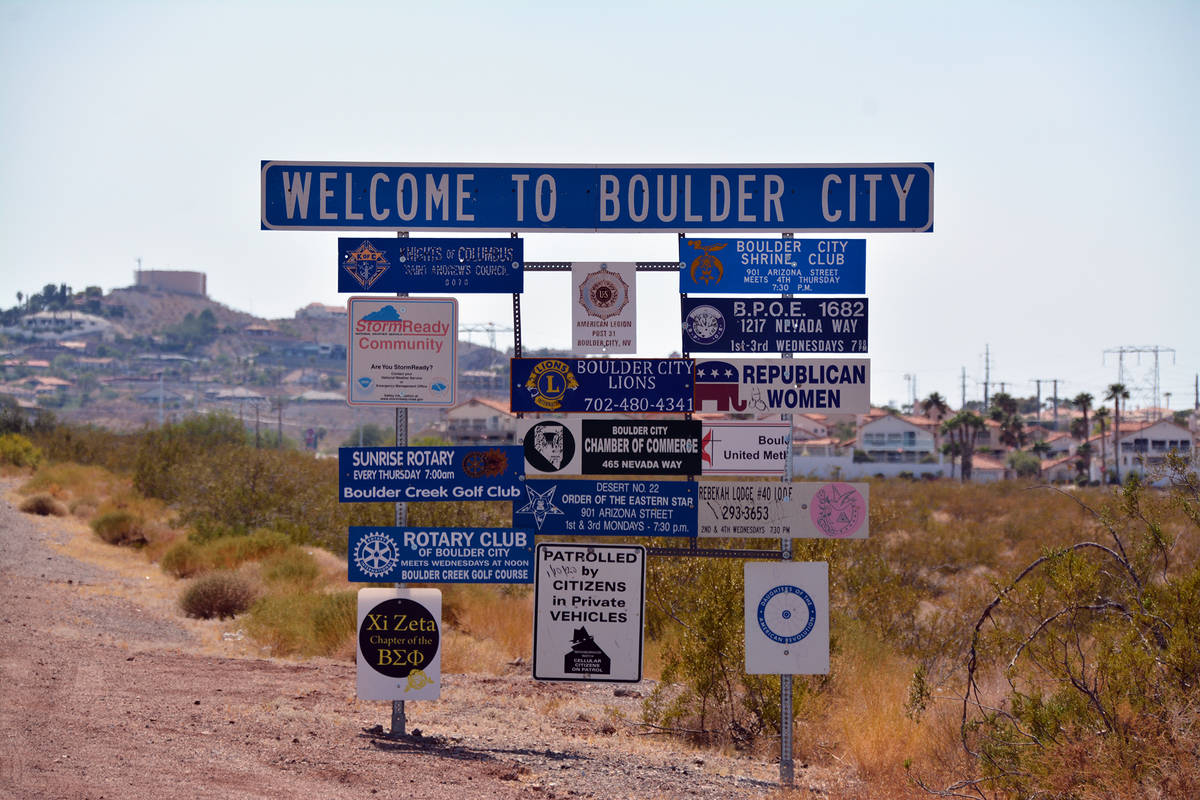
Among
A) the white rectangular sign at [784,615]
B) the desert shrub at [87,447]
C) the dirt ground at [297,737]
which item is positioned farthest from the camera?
the desert shrub at [87,447]

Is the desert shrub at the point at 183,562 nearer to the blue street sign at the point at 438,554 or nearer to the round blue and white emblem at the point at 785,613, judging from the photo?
the blue street sign at the point at 438,554

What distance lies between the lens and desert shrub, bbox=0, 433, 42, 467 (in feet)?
141

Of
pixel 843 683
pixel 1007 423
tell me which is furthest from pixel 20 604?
pixel 1007 423

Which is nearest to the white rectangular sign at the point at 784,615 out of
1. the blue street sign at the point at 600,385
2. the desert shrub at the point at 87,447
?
the blue street sign at the point at 600,385

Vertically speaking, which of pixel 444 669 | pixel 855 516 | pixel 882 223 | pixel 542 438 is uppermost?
pixel 882 223

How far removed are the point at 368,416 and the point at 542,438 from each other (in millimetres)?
144343

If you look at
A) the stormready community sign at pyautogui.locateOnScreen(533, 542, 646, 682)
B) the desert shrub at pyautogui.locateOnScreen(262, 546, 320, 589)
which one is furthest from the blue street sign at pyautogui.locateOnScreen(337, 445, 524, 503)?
the desert shrub at pyautogui.locateOnScreen(262, 546, 320, 589)

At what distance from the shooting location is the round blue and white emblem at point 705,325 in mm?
7844

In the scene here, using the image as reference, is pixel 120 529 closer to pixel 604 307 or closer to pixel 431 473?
pixel 431 473

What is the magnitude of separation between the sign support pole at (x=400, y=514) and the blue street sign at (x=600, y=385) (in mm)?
834

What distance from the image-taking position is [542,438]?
7.90 m

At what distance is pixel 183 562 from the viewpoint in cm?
2061

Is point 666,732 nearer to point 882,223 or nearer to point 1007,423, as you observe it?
point 882,223

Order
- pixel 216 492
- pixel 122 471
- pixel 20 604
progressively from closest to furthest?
pixel 20 604 < pixel 216 492 < pixel 122 471
